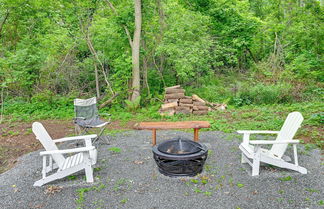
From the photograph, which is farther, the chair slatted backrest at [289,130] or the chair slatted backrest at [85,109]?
the chair slatted backrest at [85,109]

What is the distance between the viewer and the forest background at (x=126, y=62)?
313 inches

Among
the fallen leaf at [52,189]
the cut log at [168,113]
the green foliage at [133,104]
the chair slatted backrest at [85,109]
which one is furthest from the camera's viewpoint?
the green foliage at [133,104]

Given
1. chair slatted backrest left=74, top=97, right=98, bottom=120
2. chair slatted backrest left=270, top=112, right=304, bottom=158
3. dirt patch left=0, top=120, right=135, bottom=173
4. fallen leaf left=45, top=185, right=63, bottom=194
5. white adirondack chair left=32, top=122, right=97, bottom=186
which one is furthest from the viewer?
chair slatted backrest left=74, top=97, right=98, bottom=120

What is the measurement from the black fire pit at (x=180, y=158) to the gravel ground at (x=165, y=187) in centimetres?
11

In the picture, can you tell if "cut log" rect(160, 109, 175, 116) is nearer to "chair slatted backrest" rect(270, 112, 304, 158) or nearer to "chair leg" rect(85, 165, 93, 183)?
"chair slatted backrest" rect(270, 112, 304, 158)

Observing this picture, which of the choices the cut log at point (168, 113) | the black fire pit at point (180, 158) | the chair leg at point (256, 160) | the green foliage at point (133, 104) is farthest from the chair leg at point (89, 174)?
the green foliage at point (133, 104)

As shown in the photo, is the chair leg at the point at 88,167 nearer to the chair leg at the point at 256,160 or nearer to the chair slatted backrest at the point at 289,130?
the chair leg at the point at 256,160

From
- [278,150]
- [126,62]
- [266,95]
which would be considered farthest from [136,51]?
[278,150]

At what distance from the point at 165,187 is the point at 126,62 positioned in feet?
19.0

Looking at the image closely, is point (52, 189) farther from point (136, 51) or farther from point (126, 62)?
point (136, 51)

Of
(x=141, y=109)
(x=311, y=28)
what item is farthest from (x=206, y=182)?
(x=311, y=28)

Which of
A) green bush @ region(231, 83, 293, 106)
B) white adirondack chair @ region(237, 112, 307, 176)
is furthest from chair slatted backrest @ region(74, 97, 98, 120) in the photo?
green bush @ region(231, 83, 293, 106)

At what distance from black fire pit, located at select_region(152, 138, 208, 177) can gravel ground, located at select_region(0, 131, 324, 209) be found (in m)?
0.11

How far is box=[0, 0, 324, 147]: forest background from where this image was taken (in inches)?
313
